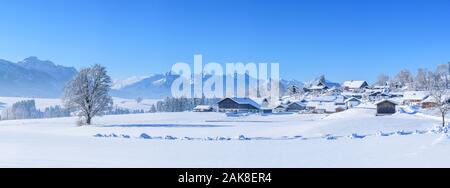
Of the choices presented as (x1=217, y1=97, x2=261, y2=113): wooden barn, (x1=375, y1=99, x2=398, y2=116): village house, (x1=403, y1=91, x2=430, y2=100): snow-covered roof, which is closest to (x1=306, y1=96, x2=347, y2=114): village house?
(x1=217, y1=97, x2=261, y2=113): wooden barn

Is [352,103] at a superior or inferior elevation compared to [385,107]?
superior

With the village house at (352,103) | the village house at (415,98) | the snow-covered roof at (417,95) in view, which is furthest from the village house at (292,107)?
the snow-covered roof at (417,95)

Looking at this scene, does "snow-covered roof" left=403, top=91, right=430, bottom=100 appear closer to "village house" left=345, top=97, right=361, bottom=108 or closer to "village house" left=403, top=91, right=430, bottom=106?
"village house" left=403, top=91, right=430, bottom=106

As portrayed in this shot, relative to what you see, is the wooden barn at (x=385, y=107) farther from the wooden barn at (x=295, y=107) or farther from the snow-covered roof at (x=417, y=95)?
the wooden barn at (x=295, y=107)

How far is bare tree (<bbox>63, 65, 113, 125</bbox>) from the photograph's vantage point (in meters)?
63.8

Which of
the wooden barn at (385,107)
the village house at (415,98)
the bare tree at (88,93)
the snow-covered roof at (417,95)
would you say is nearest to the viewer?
the bare tree at (88,93)

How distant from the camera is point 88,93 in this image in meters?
64.5

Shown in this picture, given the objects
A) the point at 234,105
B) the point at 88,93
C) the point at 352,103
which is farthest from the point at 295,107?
the point at 88,93

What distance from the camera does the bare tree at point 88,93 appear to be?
63750 mm

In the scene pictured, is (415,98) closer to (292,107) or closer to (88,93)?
(292,107)

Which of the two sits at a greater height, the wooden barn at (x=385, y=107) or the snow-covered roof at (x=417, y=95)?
the snow-covered roof at (x=417, y=95)

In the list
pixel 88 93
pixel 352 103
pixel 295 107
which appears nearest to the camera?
pixel 88 93
